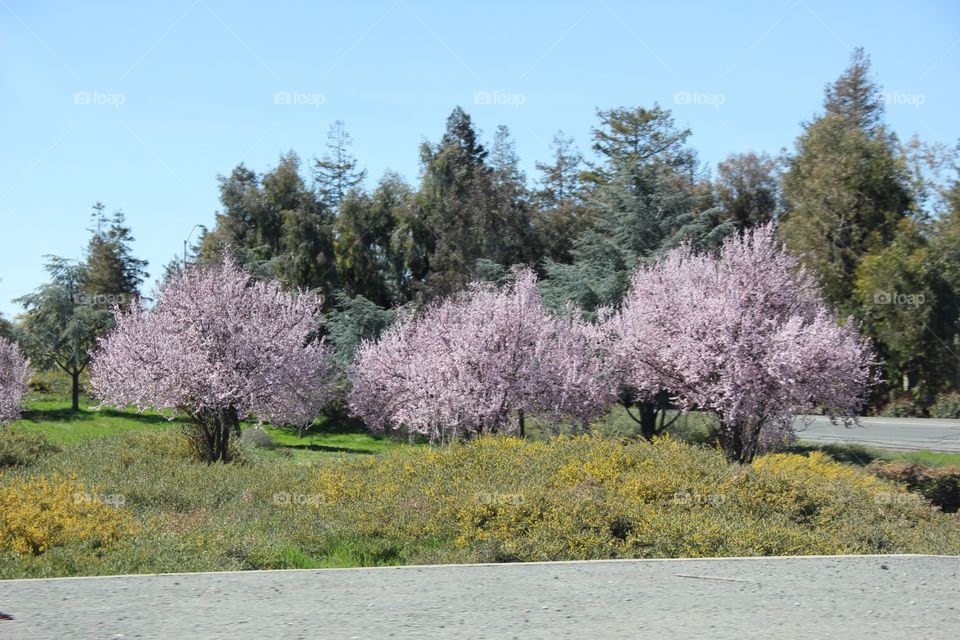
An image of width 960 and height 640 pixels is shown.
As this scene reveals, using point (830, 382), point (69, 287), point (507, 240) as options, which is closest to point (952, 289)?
point (507, 240)

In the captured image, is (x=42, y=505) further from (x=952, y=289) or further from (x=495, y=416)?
(x=952, y=289)

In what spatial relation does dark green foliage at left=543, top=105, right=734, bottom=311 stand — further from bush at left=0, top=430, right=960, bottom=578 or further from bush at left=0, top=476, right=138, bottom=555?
bush at left=0, top=476, right=138, bottom=555

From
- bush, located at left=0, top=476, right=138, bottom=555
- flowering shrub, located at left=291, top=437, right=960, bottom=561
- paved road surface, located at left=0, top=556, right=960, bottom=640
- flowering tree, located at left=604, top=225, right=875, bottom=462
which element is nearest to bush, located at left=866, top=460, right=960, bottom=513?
flowering tree, located at left=604, top=225, right=875, bottom=462

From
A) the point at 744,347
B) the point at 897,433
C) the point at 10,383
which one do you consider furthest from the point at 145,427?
the point at 897,433

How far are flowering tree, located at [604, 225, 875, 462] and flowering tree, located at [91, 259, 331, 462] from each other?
8.11 m

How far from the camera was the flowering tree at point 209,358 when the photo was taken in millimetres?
18641

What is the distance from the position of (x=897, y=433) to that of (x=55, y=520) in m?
31.2

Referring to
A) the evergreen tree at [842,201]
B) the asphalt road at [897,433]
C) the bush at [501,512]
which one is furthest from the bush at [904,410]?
the bush at [501,512]

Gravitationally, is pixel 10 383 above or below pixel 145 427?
above

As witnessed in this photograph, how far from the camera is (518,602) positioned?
7574 millimetres

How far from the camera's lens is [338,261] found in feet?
160

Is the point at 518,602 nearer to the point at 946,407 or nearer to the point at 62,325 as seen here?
the point at 946,407

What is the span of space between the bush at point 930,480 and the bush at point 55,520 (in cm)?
1410

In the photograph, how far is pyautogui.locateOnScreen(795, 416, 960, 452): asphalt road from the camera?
1140 inches
